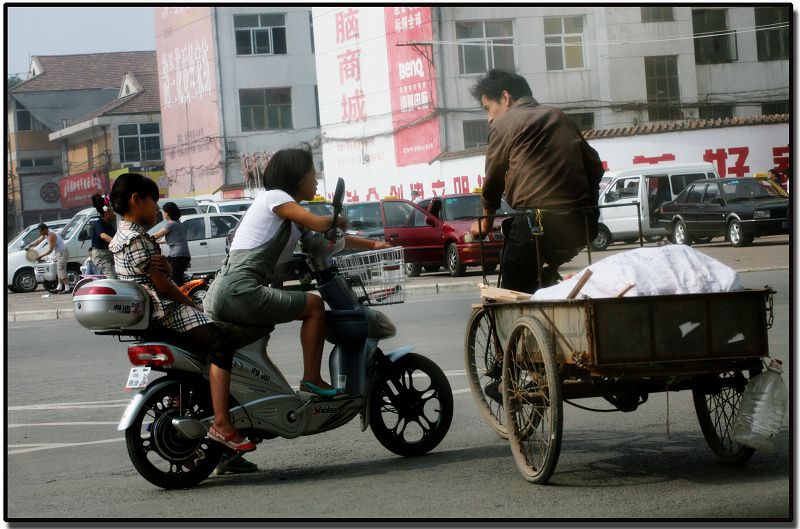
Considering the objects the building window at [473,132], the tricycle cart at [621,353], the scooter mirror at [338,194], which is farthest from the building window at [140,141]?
the tricycle cart at [621,353]

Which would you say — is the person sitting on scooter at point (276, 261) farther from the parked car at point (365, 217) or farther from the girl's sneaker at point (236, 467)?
the parked car at point (365, 217)

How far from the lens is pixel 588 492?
4.27 meters

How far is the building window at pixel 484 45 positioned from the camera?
1267 inches

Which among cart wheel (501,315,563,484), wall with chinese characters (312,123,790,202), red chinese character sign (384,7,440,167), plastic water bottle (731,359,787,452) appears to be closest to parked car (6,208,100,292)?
wall with chinese characters (312,123,790,202)

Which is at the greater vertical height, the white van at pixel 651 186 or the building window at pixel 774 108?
the building window at pixel 774 108

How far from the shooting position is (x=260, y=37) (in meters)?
45.4

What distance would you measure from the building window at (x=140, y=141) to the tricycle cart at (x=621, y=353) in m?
48.8

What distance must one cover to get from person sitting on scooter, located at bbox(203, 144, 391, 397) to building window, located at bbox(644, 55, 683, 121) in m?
31.9

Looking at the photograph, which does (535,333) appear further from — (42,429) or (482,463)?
(42,429)

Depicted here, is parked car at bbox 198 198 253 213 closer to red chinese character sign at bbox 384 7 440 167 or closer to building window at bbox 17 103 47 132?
red chinese character sign at bbox 384 7 440 167

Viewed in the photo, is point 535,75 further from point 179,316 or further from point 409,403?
point 179,316

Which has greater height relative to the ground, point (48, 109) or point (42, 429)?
point (48, 109)

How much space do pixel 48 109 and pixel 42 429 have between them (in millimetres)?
46808

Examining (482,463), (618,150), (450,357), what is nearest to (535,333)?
(482,463)
